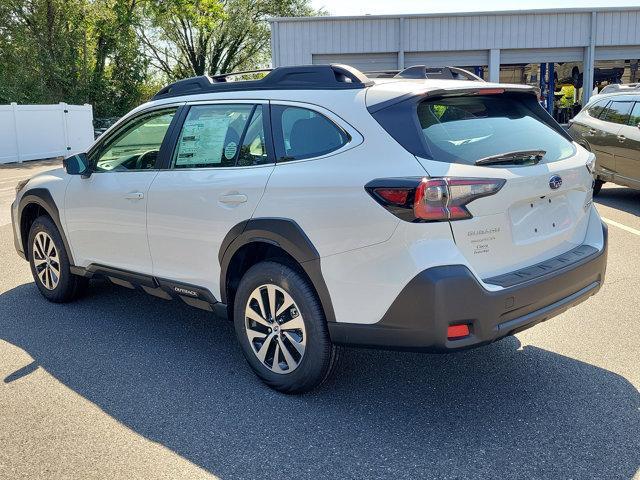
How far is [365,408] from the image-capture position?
3.52 metres

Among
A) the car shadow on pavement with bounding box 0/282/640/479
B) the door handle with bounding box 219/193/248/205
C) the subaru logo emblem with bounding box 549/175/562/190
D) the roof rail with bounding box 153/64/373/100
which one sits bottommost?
the car shadow on pavement with bounding box 0/282/640/479

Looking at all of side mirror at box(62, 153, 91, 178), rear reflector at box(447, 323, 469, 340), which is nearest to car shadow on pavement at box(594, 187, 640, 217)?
rear reflector at box(447, 323, 469, 340)

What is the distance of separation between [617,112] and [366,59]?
51.8 feet

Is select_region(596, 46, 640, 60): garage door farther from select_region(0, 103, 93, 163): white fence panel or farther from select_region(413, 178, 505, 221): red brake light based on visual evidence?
select_region(413, 178, 505, 221): red brake light

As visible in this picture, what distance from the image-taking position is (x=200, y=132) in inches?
165

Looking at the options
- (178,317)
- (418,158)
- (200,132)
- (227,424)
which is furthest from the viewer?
(178,317)

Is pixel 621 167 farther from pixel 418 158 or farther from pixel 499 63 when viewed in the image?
pixel 499 63

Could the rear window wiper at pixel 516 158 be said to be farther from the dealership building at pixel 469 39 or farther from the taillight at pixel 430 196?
the dealership building at pixel 469 39

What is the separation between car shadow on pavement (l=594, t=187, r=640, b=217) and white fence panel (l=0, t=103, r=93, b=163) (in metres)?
18.1

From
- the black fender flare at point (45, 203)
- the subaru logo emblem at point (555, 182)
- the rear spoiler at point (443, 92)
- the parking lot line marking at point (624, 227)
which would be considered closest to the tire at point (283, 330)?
the rear spoiler at point (443, 92)

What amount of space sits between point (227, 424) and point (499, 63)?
23707 millimetres

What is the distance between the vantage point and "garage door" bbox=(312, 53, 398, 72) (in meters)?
24.3

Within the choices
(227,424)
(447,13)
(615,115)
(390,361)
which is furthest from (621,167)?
(447,13)

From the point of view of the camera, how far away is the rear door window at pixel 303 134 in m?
3.46
